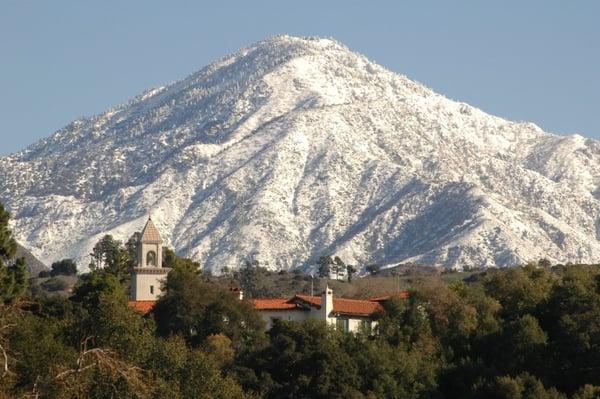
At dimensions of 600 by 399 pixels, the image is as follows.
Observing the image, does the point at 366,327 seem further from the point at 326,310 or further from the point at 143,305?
the point at 143,305

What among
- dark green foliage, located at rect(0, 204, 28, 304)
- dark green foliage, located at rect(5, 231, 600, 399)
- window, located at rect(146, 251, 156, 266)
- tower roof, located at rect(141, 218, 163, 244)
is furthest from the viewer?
tower roof, located at rect(141, 218, 163, 244)

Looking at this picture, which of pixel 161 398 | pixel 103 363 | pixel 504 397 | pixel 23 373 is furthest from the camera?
pixel 504 397

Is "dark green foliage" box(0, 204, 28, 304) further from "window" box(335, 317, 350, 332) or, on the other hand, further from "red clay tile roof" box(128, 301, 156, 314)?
"window" box(335, 317, 350, 332)

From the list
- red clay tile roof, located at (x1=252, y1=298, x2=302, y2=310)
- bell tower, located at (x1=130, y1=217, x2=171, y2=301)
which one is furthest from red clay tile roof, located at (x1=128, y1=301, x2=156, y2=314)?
red clay tile roof, located at (x1=252, y1=298, x2=302, y2=310)

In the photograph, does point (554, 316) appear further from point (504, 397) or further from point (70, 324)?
point (70, 324)

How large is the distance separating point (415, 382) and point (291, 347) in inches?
305

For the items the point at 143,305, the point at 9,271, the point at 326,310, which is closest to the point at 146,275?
the point at 143,305

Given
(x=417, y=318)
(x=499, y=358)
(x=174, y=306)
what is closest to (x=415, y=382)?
(x=499, y=358)

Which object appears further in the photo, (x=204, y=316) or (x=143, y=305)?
(x=143, y=305)

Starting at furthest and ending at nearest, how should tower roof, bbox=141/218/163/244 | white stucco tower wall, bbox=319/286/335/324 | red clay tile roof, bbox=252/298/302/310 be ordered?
1. tower roof, bbox=141/218/163/244
2. red clay tile roof, bbox=252/298/302/310
3. white stucco tower wall, bbox=319/286/335/324

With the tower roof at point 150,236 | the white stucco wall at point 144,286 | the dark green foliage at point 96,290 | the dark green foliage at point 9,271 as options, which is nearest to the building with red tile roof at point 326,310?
the dark green foliage at point 96,290

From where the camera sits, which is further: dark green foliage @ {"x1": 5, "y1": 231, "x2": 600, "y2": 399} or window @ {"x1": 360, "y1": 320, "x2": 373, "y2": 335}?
window @ {"x1": 360, "y1": 320, "x2": 373, "y2": 335}

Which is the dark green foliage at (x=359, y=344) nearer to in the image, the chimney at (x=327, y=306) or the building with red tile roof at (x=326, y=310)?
the building with red tile roof at (x=326, y=310)

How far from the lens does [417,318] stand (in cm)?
11725
